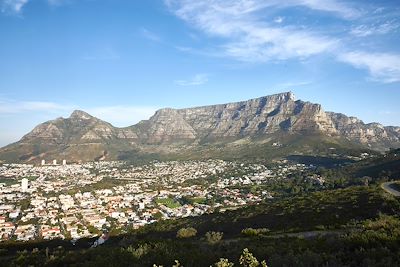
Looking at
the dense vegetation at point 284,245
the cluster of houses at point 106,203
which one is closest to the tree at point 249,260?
the dense vegetation at point 284,245

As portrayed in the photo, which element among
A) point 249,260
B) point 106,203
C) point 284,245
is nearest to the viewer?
point 249,260

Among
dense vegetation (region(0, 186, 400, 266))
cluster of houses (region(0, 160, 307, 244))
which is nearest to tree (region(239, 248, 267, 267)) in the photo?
dense vegetation (region(0, 186, 400, 266))

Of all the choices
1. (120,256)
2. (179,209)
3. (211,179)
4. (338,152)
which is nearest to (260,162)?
(338,152)

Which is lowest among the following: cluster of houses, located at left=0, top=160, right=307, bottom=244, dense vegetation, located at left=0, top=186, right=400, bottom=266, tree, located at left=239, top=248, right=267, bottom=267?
cluster of houses, located at left=0, top=160, right=307, bottom=244

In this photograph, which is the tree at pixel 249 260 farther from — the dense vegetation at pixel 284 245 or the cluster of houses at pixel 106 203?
the cluster of houses at pixel 106 203

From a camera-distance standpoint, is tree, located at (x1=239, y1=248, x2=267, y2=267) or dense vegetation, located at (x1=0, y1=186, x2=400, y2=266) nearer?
tree, located at (x1=239, y1=248, x2=267, y2=267)

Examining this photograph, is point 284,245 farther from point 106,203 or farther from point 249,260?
point 106,203

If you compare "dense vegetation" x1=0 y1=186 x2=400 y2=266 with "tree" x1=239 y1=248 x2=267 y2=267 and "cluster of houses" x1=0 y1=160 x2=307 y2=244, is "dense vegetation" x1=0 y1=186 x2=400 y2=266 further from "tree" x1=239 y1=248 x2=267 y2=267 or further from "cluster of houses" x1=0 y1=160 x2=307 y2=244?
"cluster of houses" x1=0 y1=160 x2=307 y2=244

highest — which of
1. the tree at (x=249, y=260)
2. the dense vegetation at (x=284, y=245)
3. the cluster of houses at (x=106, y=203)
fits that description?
the tree at (x=249, y=260)

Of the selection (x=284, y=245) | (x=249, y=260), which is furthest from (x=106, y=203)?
(x=249, y=260)

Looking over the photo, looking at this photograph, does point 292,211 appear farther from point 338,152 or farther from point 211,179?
point 338,152

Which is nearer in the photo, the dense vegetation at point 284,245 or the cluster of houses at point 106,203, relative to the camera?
the dense vegetation at point 284,245
